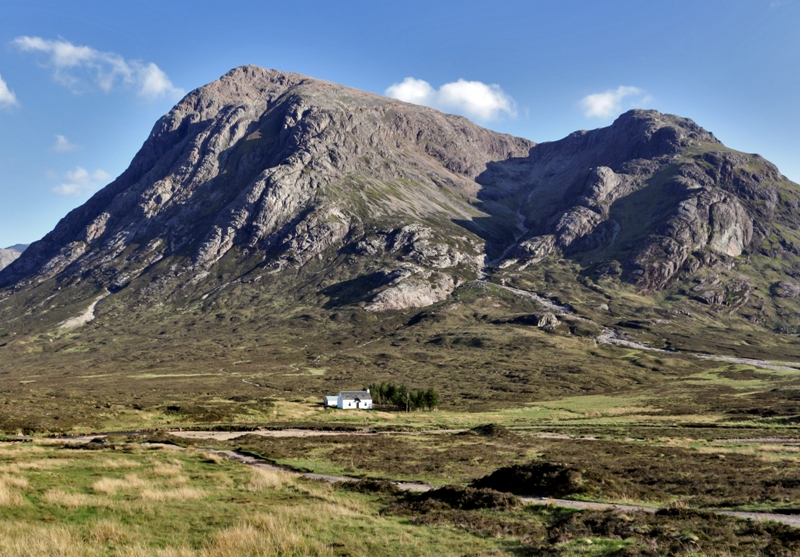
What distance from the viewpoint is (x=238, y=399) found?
4397 inches

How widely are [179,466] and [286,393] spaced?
104 metres

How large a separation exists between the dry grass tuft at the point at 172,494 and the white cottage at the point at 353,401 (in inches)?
3247

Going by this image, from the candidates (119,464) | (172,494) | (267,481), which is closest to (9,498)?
(172,494)

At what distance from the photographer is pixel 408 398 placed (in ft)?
368

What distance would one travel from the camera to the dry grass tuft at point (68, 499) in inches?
816

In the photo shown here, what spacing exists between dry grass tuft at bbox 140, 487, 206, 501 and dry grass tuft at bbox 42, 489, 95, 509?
214cm

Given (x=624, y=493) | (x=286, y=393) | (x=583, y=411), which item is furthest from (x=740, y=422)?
(x=286, y=393)

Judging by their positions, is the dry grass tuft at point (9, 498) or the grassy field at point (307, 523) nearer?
the grassy field at point (307, 523)

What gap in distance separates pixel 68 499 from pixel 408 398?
94.1 meters

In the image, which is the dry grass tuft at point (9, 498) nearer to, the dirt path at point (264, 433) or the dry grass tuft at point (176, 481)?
the dry grass tuft at point (176, 481)

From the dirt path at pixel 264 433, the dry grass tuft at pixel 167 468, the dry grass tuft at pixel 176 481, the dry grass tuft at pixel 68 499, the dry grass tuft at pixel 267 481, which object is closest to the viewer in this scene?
the dry grass tuft at pixel 68 499

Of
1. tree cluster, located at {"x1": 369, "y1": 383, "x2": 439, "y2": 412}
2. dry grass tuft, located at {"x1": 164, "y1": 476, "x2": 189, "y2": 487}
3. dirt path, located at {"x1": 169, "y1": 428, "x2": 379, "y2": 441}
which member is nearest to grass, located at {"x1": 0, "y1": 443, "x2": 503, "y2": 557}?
dry grass tuft, located at {"x1": 164, "y1": 476, "x2": 189, "y2": 487}

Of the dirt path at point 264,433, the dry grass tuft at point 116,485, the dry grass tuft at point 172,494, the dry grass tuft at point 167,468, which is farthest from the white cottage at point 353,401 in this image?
the dry grass tuft at point 172,494

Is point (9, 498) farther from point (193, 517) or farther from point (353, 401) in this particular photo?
point (353, 401)
